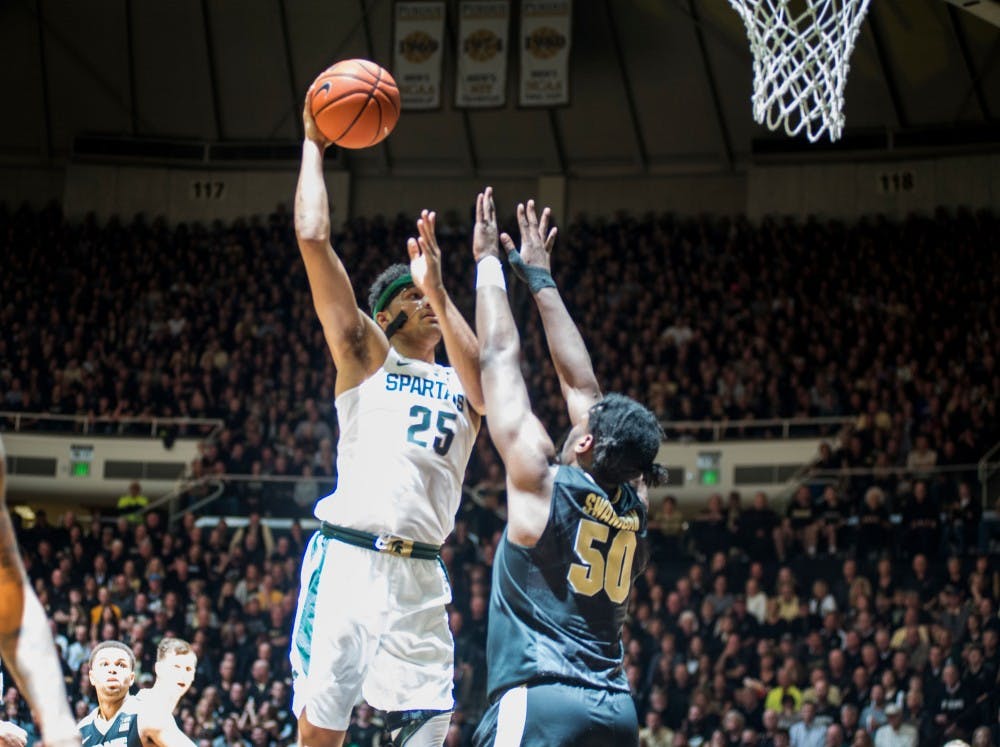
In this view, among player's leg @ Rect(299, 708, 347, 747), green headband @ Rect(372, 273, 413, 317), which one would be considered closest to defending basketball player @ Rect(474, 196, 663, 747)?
player's leg @ Rect(299, 708, 347, 747)

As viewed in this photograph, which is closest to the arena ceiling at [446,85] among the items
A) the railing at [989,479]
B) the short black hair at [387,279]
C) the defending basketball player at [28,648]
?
the railing at [989,479]

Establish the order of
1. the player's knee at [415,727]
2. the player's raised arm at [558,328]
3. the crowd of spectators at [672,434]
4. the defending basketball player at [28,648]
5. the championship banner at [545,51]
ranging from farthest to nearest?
the championship banner at [545,51] → the crowd of spectators at [672,434] → the player's knee at [415,727] → the player's raised arm at [558,328] → the defending basketball player at [28,648]

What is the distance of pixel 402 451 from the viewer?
5301 mm

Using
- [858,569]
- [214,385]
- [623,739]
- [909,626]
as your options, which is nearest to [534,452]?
[623,739]

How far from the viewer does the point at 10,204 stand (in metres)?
25.2

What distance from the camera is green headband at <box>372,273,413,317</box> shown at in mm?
5609

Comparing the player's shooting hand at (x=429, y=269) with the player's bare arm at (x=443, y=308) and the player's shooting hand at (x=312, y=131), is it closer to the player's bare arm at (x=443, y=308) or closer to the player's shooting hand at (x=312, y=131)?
→ the player's bare arm at (x=443, y=308)

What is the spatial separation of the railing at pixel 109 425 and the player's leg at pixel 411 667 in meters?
14.8

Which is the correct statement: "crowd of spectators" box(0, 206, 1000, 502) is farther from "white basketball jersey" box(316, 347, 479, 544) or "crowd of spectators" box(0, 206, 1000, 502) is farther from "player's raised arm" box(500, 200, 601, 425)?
"player's raised arm" box(500, 200, 601, 425)

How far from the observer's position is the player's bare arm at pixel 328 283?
516cm

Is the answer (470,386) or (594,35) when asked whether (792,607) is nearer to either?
(470,386)

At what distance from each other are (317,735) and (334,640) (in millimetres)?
355

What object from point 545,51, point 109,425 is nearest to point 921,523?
point 545,51

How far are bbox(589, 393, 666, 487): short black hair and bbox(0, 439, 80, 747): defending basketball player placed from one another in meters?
1.86
